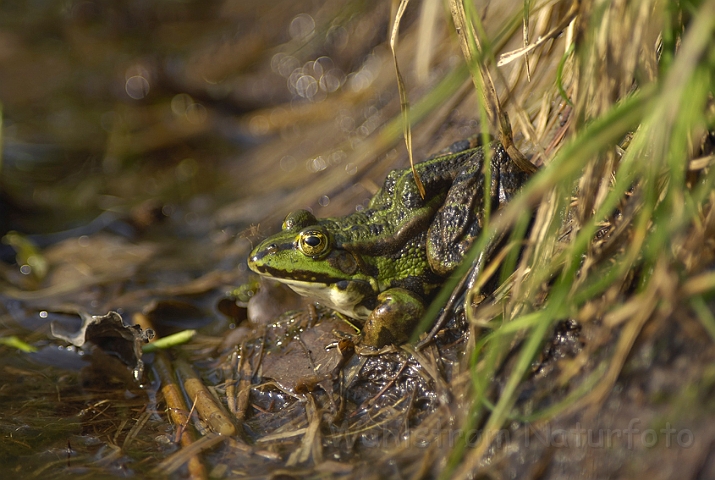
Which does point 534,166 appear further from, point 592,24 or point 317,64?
point 317,64

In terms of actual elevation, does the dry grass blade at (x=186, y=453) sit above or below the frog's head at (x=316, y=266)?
below

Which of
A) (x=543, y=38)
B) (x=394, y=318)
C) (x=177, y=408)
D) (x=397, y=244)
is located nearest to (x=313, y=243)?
(x=397, y=244)

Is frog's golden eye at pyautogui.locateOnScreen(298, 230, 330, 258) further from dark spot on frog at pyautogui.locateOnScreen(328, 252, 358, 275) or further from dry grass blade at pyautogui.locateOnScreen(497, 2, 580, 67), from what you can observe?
dry grass blade at pyautogui.locateOnScreen(497, 2, 580, 67)

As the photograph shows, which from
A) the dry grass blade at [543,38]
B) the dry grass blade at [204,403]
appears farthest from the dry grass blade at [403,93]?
the dry grass blade at [204,403]

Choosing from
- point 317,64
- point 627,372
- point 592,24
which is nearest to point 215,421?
point 627,372

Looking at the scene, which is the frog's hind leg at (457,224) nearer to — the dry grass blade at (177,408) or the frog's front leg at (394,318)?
the frog's front leg at (394,318)

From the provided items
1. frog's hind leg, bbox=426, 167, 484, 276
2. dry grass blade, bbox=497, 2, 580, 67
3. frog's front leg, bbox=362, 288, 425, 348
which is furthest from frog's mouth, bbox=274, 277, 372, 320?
dry grass blade, bbox=497, 2, 580, 67

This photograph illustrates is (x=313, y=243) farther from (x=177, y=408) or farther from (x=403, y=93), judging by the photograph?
(x=177, y=408)
